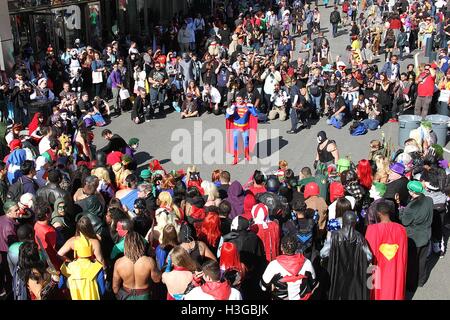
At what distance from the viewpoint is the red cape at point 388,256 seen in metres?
7.06

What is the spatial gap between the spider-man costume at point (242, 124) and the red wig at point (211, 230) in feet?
20.0

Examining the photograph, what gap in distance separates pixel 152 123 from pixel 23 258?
10.7 m

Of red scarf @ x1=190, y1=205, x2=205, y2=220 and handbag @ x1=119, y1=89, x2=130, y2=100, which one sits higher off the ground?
red scarf @ x1=190, y1=205, x2=205, y2=220

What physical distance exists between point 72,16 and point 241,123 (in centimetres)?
1302

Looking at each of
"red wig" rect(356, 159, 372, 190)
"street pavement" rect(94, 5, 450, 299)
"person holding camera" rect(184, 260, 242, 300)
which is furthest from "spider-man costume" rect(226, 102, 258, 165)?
"person holding camera" rect(184, 260, 242, 300)

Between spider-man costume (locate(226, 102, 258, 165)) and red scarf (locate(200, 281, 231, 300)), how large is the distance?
796 centimetres

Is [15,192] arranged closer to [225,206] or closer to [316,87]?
[225,206]

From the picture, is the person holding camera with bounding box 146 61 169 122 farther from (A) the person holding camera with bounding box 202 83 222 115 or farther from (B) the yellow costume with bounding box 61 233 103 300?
(B) the yellow costume with bounding box 61 233 103 300

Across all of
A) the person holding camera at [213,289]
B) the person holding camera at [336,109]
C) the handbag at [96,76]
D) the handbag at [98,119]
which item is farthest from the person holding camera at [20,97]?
the person holding camera at [213,289]

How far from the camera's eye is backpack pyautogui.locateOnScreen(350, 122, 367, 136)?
15.3 meters

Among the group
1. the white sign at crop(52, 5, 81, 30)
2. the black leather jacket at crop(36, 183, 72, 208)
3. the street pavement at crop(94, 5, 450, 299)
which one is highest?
the white sign at crop(52, 5, 81, 30)

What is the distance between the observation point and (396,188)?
8.59 meters

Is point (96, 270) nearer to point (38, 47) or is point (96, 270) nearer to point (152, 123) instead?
point (152, 123)
